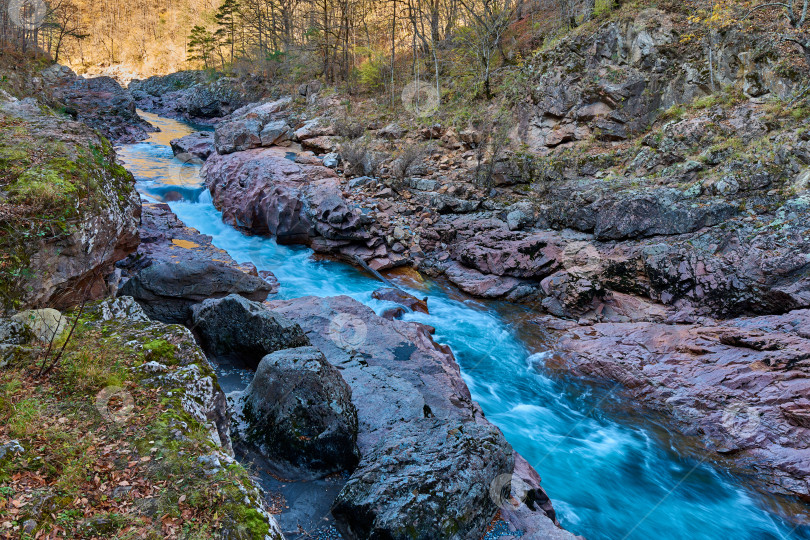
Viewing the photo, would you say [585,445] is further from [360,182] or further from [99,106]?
[99,106]

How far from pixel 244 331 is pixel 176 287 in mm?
2410

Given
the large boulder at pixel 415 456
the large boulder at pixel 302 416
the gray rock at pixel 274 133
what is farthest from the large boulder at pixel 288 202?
the large boulder at pixel 302 416

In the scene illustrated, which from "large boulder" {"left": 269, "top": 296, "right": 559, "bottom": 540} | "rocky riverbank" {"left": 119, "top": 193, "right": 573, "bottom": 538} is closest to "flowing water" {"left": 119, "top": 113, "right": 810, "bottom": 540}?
"rocky riverbank" {"left": 119, "top": 193, "right": 573, "bottom": 538}

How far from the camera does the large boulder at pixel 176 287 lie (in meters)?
6.88

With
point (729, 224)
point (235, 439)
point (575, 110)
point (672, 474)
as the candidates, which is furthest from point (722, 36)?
point (235, 439)

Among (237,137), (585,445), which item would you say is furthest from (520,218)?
(237,137)

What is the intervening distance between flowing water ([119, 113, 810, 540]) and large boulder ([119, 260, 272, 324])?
282 cm

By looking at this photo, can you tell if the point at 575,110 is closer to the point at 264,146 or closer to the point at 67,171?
the point at 264,146

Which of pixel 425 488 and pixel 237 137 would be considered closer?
pixel 425 488

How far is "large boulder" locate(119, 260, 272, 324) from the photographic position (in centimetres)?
688

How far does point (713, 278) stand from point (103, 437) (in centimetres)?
1006

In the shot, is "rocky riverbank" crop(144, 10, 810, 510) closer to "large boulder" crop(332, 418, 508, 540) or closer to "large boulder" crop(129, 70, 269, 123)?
"large boulder" crop(332, 418, 508, 540)

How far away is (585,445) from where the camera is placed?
21.0 ft

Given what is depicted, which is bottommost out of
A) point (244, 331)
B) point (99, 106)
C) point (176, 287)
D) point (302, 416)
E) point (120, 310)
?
point (302, 416)
